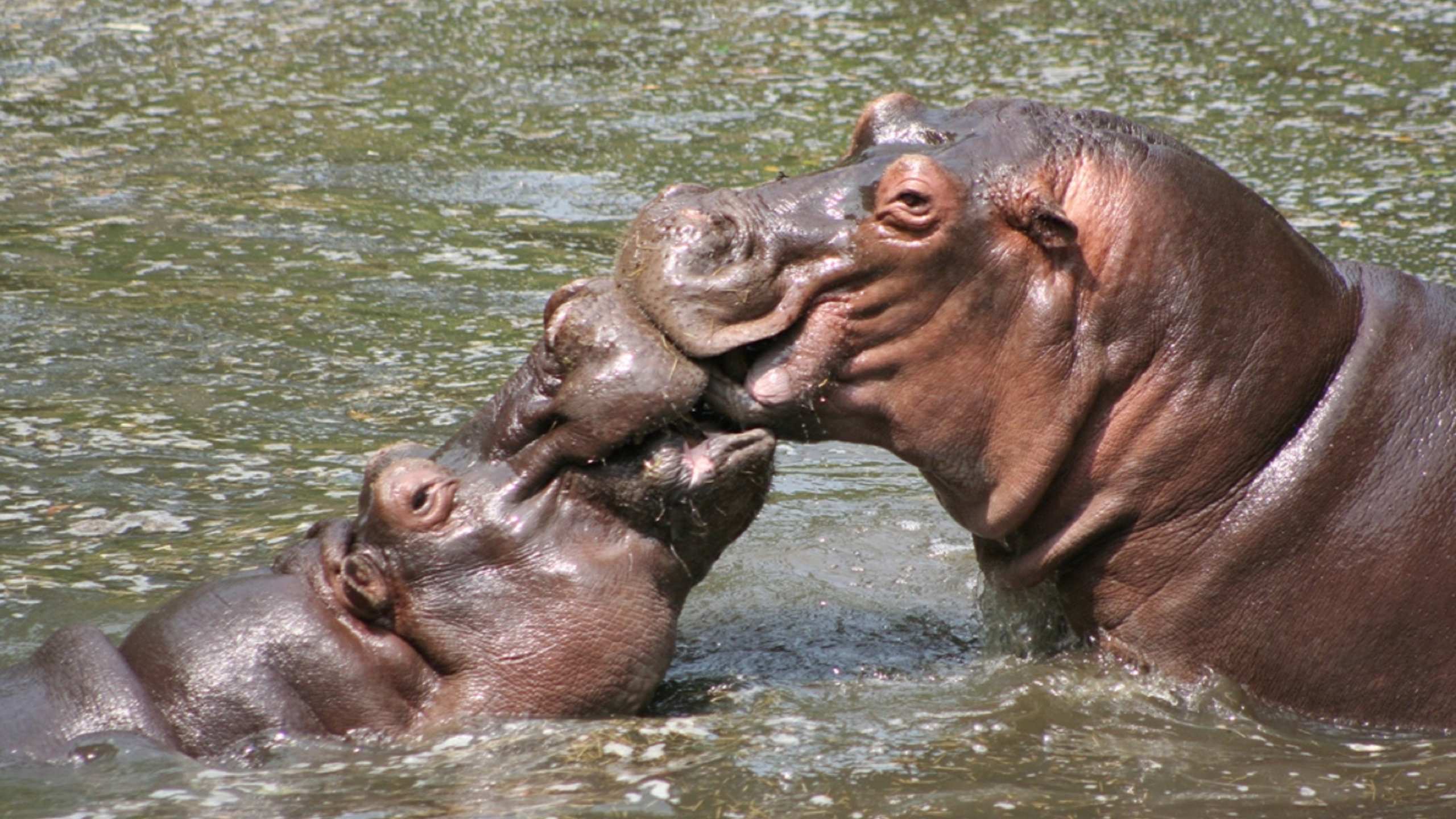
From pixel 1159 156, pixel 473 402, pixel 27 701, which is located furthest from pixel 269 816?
pixel 473 402

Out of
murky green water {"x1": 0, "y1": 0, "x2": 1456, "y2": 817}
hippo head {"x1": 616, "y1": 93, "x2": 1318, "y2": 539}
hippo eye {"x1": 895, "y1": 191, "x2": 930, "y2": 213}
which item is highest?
hippo eye {"x1": 895, "y1": 191, "x2": 930, "y2": 213}

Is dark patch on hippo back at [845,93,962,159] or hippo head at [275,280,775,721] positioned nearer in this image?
dark patch on hippo back at [845,93,962,159]

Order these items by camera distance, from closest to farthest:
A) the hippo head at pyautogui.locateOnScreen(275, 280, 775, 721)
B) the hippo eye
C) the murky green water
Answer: the hippo eye → the murky green water → the hippo head at pyautogui.locateOnScreen(275, 280, 775, 721)

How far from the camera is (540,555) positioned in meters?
4.81

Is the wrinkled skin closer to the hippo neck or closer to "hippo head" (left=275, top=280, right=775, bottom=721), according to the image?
the hippo neck

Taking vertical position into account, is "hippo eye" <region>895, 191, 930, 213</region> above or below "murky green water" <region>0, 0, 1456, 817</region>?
above

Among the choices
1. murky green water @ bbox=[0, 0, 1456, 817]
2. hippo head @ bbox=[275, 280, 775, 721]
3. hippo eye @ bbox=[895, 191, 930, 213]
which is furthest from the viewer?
hippo head @ bbox=[275, 280, 775, 721]

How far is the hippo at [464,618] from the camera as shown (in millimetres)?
4762

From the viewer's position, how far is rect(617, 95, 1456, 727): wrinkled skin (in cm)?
440

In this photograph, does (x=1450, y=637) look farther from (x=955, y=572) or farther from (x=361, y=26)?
(x=361, y=26)

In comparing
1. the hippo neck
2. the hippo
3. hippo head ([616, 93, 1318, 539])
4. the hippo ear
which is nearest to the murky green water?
the hippo

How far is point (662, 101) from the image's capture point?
471 inches

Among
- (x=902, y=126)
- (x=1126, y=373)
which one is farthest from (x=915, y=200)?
(x=1126, y=373)

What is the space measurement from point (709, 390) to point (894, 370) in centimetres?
44
